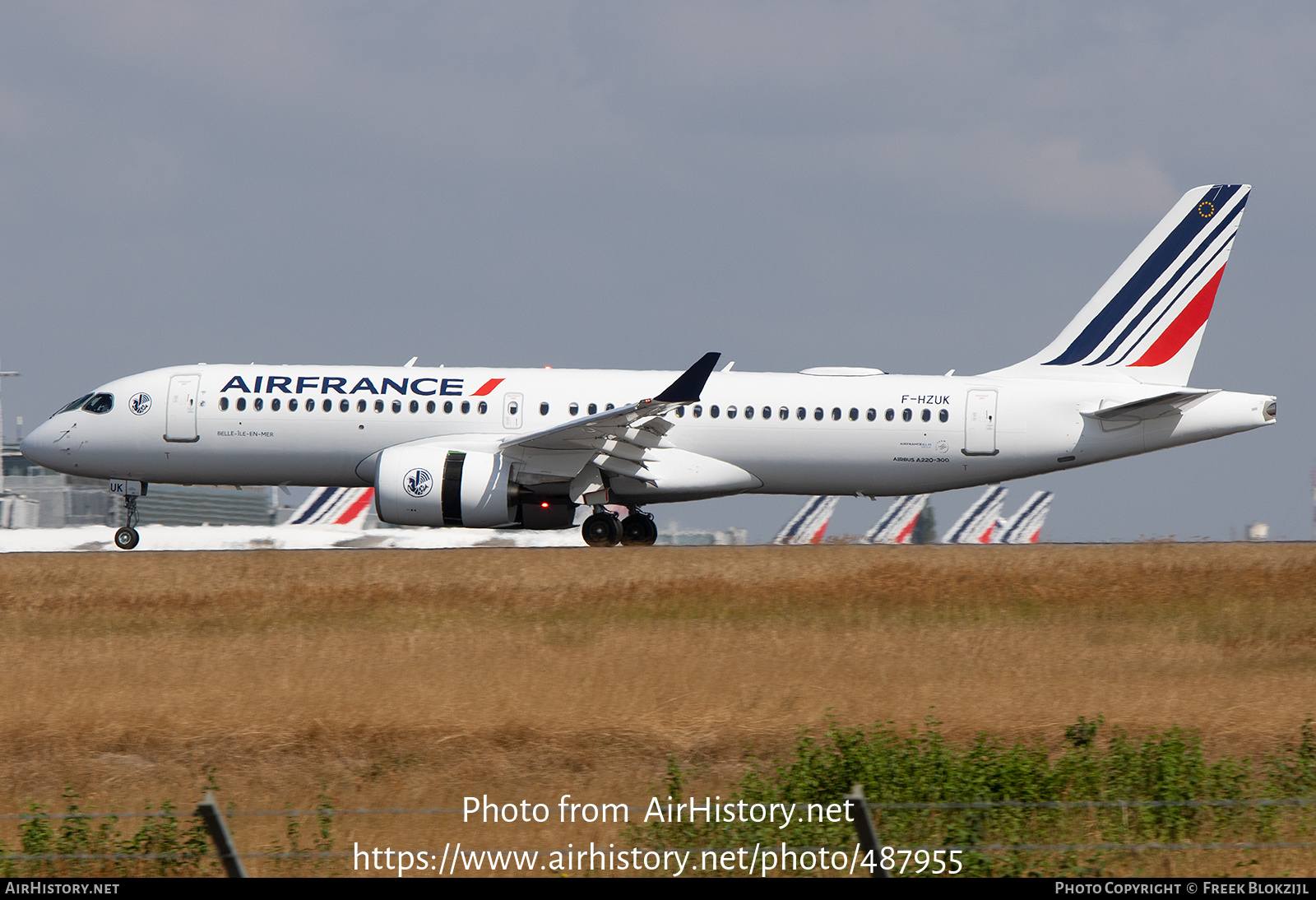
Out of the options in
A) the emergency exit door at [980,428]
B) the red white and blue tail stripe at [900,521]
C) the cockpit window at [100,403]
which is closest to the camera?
the emergency exit door at [980,428]

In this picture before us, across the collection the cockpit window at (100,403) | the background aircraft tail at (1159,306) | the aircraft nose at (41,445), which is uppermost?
the background aircraft tail at (1159,306)

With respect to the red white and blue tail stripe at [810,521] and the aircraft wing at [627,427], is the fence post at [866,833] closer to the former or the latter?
the aircraft wing at [627,427]

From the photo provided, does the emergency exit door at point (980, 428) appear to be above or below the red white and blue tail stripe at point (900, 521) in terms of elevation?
below

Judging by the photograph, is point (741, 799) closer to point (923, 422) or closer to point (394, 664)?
point (394, 664)

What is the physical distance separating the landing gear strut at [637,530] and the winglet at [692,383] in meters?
4.65

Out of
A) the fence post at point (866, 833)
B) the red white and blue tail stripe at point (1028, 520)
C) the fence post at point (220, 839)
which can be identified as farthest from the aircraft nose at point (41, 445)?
the red white and blue tail stripe at point (1028, 520)

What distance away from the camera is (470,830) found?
14492 millimetres

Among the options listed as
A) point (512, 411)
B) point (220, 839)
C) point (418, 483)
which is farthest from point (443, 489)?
point (220, 839)

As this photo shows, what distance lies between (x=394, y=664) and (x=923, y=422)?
14.8 metres

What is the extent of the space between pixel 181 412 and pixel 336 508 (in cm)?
3622

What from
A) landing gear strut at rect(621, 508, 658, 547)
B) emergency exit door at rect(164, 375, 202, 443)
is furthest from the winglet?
emergency exit door at rect(164, 375, 202, 443)

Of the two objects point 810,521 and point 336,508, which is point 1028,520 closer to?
point 810,521

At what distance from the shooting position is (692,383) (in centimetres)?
2845

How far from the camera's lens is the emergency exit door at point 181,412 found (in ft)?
103
